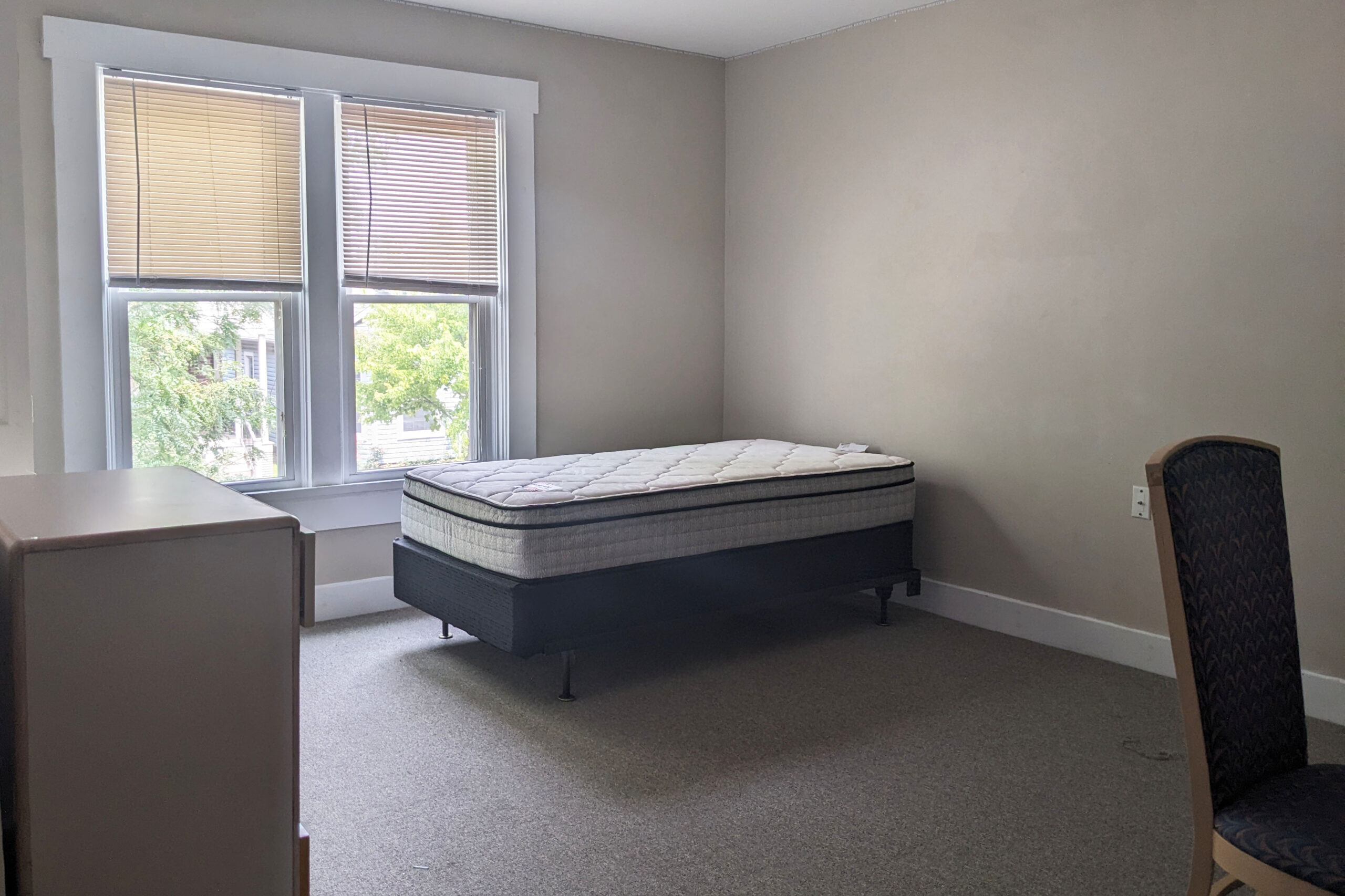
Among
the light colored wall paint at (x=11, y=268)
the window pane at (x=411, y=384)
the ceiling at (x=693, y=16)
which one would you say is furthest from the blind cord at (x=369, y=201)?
the light colored wall paint at (x=11, y=268)

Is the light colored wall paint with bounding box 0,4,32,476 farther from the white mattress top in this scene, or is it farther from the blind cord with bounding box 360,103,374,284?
the blind cord with bounding box 360,103,374,284

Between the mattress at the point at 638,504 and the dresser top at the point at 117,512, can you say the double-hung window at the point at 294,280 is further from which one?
the dresser top at the point at 117,512

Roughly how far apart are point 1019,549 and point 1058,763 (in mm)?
1325

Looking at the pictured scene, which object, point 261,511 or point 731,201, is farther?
point 731,201

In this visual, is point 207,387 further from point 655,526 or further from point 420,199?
point 655,526

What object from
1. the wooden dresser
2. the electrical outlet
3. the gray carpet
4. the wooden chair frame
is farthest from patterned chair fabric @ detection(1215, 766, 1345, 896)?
the electrical outlet

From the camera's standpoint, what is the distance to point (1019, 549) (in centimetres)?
405

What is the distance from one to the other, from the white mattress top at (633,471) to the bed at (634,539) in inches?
0.4

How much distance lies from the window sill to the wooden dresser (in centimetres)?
289

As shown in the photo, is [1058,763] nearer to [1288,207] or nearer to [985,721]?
[985,721]

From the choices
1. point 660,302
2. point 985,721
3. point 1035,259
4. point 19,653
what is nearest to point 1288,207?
point 1035,259

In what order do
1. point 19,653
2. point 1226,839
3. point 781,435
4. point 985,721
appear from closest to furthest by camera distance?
1. point 19,653
2. point 1226,839
3. point 985,721
4. point 781,435

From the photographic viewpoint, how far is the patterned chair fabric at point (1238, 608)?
1529 mm

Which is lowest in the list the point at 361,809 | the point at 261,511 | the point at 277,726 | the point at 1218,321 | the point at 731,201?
the point at 361,809
